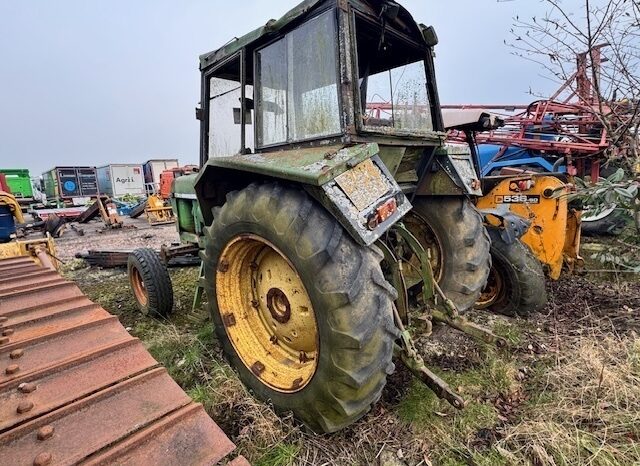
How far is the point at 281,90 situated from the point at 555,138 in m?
6.42

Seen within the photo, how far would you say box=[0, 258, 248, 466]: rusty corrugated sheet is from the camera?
3.20 ft

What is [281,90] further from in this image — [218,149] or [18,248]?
[18,248]

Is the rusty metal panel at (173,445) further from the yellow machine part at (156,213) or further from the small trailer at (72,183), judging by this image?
the small trailer at (72,183)

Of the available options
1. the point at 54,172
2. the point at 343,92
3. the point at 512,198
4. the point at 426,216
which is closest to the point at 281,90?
the point at 343,92

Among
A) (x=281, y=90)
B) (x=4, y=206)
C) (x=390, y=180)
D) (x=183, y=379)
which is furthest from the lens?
(x=4, y=206)

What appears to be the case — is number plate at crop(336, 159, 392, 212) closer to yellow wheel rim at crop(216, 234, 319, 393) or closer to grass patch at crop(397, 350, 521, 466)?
yellow wheel rim at crop(216, 234, 319, 393)

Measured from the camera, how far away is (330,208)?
1.57 meters

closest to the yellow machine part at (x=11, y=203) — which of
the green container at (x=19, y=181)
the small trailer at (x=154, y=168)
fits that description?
the green container at (x=19, y=181)

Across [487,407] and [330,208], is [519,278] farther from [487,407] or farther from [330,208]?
[330,208]

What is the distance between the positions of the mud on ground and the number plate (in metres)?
1.14

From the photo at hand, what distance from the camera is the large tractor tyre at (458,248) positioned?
247 centimetres

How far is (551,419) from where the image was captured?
184 centimetres

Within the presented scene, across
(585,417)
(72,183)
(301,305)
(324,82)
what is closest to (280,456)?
(301,305)

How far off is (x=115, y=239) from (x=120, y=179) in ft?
60.6
